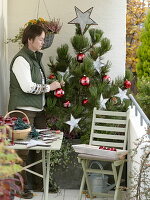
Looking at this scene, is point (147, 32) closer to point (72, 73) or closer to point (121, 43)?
point (121, 43)

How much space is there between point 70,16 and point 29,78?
1.48 meters

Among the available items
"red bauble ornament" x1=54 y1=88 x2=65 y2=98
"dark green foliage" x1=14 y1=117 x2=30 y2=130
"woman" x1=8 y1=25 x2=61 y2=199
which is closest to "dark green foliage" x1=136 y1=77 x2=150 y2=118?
"red bauble ornament" x1=54 y1=88 x2=65 y2=98

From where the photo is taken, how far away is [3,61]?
22.4 ft

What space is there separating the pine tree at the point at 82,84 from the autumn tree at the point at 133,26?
5.44m

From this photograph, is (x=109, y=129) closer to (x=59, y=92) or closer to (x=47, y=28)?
(x=59, y=92)

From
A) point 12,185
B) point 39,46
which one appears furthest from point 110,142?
point 12,185

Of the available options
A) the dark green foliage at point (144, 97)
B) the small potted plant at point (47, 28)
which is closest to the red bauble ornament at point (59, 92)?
the small potted plant at point (47, 28)

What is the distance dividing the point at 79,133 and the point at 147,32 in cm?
442

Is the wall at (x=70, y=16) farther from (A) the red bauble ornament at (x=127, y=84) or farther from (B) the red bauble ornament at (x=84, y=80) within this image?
(B) the red bauble ornament at (x=84, y=80)

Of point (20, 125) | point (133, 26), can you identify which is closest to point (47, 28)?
point (20, 125)

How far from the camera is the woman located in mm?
6039

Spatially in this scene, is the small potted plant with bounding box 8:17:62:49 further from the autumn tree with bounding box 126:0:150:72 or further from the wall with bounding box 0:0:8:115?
the autumn tree with bounding box 126:0:150:72

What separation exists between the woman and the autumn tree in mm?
6177

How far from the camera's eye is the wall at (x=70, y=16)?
7172 mm
